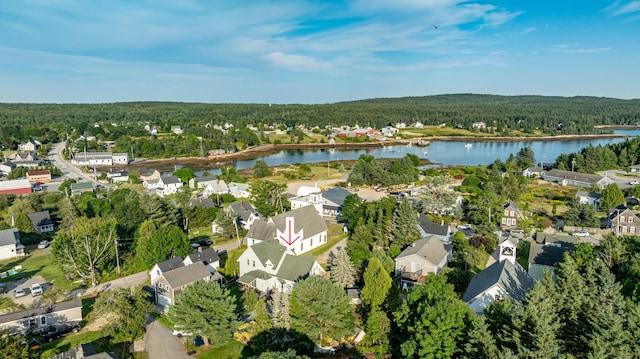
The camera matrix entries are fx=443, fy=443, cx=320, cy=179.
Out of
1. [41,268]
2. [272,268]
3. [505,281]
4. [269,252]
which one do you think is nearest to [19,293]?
[41,268]

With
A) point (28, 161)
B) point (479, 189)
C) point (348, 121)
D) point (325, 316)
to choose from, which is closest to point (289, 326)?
point (325, 316)

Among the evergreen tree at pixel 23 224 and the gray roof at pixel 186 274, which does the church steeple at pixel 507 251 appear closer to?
the gray roof at pixel 186 274

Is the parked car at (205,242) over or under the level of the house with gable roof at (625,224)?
under

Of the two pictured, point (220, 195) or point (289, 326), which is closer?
point (289, 326)

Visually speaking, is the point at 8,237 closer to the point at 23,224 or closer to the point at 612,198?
the point at 23,224

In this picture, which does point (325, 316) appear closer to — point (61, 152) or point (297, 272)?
point (297, 272)

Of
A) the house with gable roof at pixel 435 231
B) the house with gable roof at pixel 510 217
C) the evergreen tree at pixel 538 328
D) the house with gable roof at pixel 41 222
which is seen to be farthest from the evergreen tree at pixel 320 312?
the house with gable roof at pixel 41 222
